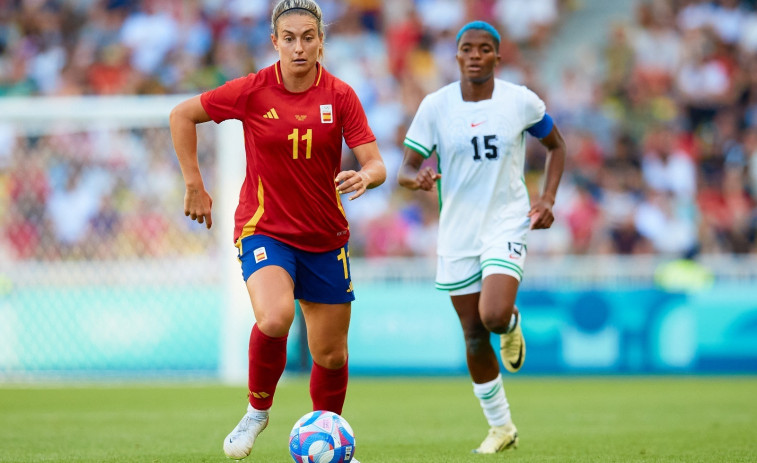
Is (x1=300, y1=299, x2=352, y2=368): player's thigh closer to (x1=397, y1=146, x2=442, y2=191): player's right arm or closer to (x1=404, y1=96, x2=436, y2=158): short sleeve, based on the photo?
(x1=397, y1=146, x2=442, y2=191): player's right arm

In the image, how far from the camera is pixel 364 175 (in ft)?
19.5

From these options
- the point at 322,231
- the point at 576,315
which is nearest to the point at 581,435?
the point at 322,231

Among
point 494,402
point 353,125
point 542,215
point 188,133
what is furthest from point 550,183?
point 188,133

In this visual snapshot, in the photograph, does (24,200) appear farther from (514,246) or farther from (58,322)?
(514,246)

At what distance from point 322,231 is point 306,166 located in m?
0.36

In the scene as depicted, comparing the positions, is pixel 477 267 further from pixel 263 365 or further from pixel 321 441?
pixel 321 441

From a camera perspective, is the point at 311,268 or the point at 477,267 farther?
the point at 477,267

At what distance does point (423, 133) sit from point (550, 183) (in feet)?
2.97

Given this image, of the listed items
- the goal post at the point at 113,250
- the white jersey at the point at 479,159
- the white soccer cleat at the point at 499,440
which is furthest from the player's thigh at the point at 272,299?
the goal post at the point at 113,250

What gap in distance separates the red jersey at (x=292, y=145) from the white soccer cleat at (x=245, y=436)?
0.95 meters

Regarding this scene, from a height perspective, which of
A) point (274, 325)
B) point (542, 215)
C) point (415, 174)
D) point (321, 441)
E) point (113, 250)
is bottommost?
point (113, 250)

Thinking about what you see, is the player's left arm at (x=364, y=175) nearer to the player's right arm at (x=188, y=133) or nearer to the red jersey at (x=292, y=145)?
the red jersey at (x=292, y=145)

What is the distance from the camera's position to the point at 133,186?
16000mm

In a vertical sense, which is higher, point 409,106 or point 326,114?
point 326,114
